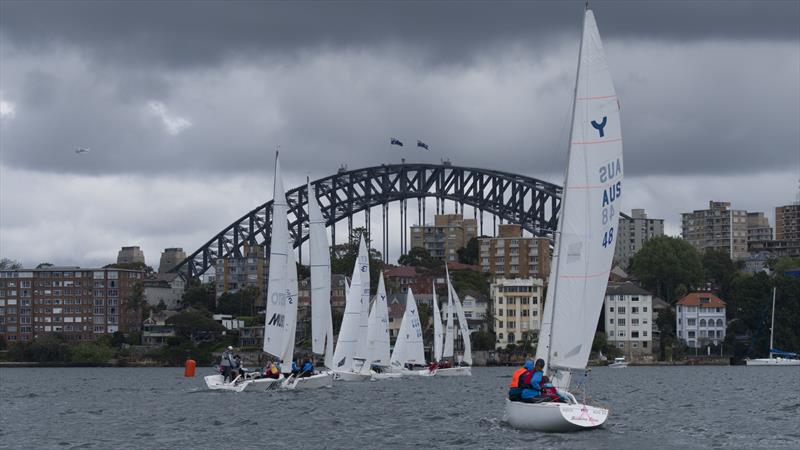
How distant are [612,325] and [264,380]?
337 feet

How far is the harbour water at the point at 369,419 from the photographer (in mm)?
40562

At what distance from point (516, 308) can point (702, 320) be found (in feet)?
70.8

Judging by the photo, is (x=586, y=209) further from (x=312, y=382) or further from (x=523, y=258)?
(x=523, y=258)

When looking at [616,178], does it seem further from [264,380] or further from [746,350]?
[746,350]

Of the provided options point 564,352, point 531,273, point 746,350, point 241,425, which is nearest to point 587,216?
point 564,352

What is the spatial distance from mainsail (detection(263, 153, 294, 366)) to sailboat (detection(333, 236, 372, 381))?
41.5 ft

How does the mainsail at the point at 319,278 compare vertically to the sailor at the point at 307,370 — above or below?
above

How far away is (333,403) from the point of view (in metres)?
58.0

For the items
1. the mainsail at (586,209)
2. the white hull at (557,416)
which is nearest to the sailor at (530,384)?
the white hull at (557,416)

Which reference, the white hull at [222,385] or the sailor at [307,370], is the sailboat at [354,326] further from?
the white hull at [222,385]

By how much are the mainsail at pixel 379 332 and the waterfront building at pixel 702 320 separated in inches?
3058

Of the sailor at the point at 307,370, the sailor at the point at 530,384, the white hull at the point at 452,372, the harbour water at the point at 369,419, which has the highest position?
the sailor at the point at 530,384

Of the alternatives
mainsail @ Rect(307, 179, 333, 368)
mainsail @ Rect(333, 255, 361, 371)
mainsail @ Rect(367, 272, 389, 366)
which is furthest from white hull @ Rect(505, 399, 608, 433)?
mainsail @ Rect(367, 272, 389, 366)

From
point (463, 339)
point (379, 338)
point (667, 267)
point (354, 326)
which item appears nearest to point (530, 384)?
point (354, 326)
